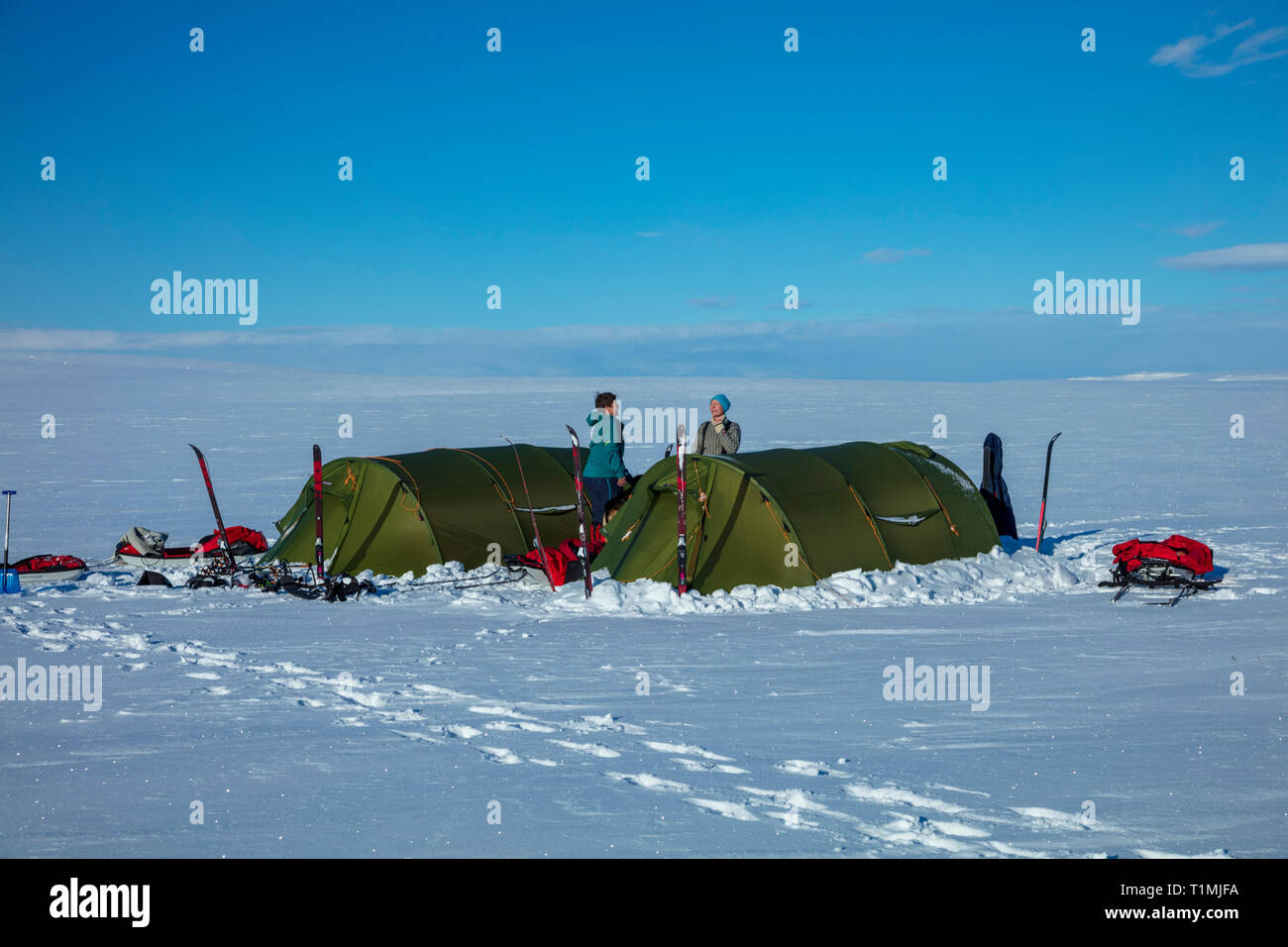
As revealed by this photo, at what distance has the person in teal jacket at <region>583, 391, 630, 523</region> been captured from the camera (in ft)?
→ 40.4

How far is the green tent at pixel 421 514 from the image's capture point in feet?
42.1

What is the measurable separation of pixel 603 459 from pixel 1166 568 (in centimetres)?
616

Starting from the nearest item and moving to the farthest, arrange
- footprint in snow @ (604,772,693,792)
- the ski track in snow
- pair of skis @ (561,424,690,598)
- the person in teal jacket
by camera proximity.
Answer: the ski track in snow < footprint in snow @ (604,772,693,792) < pair of skis @ (561,424,690,598) < the person in teal jacket

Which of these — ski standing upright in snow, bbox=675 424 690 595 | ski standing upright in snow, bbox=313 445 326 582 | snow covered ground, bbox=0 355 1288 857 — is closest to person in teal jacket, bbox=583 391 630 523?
ski standing upright in snow, bbox=675 424 690 595

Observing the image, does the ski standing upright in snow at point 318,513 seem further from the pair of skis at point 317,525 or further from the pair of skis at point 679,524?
the pair of skis at point 679,524

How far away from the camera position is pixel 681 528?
35.9 feet

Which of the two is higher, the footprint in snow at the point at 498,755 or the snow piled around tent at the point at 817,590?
the snow piled around tent at the point at 817,590

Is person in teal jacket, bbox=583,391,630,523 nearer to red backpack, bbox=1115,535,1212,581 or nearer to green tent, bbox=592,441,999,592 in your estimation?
green tent, bbox=592,441,999,592

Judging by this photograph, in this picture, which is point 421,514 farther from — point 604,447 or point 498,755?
point 498,755

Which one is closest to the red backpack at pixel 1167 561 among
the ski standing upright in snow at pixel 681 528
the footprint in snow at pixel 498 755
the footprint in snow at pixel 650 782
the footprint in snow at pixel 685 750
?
the ski standing upright in snow at pixel 681 528
